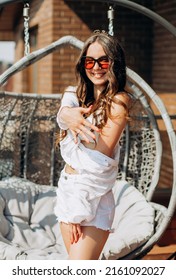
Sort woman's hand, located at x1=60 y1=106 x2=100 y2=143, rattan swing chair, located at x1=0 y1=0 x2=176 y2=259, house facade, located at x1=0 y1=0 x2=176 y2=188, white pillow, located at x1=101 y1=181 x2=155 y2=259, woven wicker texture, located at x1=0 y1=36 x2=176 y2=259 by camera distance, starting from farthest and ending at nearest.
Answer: house facade, located at x1=0 y1=0 x2=176 y2=188, woven wicker texture, located at x1=0 y1=36 x2=176 y2=259, rattan swing chair, located at x1=0 y1=0 x2=176 y2=259, white pillow, located at x1=101 y1=181 x2=155 y2=259, woman's hand, located at x1=60 y1=106 x2=100 y2=143

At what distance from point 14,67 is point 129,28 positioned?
3381 mm

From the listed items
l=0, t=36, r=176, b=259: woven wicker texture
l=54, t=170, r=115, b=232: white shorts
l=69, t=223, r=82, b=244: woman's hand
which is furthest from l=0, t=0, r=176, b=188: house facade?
l=69, t=223, r=82, b=244: woman's hand

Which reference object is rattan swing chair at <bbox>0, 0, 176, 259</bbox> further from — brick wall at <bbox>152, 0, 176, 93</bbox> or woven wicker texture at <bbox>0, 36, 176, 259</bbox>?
brick wall at <bbox>152, 0, 176, 93</bbox>

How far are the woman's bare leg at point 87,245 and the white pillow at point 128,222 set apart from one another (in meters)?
0.75

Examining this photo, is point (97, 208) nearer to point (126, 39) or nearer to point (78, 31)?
point (78, 31)

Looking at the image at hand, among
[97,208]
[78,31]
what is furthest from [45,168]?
[97,208]

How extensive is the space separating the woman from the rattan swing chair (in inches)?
31.0

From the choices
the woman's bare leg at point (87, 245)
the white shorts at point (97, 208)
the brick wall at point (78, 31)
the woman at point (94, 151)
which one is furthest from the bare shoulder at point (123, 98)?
the brick wall at point (78, 31)

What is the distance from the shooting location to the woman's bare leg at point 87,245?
245cm

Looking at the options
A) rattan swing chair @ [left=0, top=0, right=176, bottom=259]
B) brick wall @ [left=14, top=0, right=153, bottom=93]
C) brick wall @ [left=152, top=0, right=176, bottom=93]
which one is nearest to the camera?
rattan swing chair @ [left=0, top=0, right=176, bottom=259]

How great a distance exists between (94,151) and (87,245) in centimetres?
47

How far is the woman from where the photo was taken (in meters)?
2.35

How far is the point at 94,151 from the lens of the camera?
2.38 m
